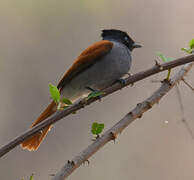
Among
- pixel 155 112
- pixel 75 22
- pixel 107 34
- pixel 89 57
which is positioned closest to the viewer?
pixel 89 57

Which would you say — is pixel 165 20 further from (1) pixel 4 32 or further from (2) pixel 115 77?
(2) pixel 115 77

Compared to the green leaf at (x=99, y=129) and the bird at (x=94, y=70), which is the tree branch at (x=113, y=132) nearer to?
the green leaf at (x=99, y=129)

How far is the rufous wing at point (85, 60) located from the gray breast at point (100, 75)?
1.7 inches

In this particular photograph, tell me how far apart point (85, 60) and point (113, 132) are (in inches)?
49.5

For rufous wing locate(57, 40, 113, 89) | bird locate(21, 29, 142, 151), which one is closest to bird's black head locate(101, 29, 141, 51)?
bird locate(21, 29, 142, 151)

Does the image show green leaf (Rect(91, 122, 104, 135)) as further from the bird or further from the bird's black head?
the bird's black head

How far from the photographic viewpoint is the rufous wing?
3.06 meters

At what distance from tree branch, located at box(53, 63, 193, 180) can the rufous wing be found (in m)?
1.00

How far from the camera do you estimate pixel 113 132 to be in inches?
73.7

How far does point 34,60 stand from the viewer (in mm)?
5914

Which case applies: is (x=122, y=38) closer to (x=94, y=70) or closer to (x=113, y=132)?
(x=94, y=70)

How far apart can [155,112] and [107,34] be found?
150 centimetres

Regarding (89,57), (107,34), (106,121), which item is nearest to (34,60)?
(106,121)

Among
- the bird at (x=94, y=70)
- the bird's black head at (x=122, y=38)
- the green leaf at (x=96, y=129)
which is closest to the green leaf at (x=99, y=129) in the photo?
the green leaf at (x=96, y=129)
